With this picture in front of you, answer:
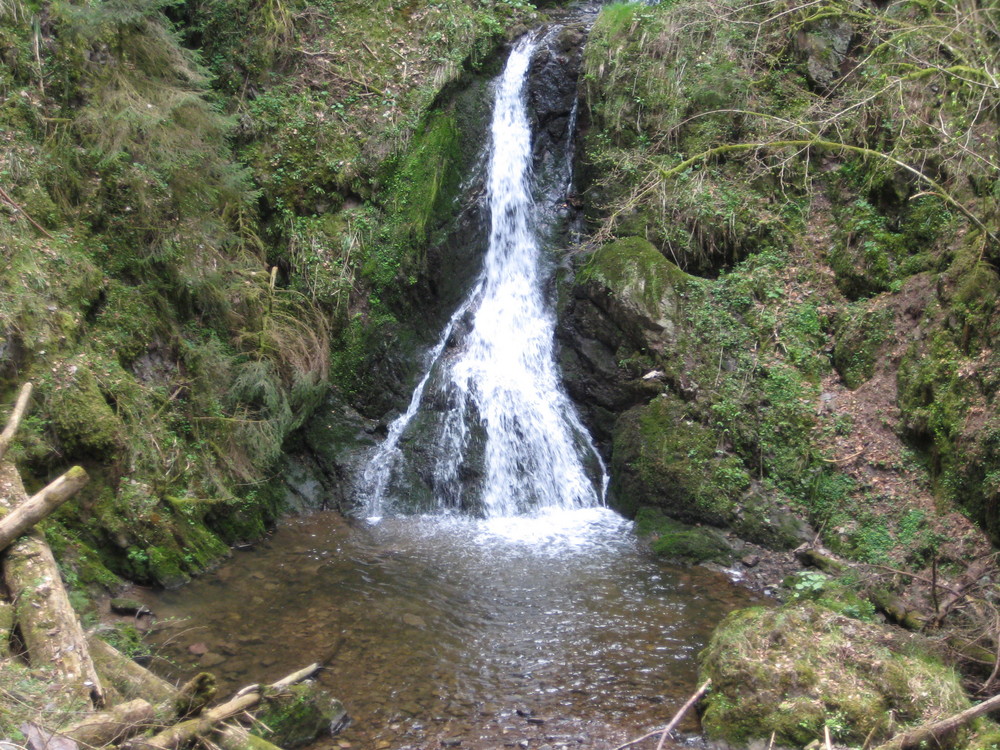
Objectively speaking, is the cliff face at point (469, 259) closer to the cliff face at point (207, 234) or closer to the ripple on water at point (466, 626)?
the cliff face at point (207, 234)

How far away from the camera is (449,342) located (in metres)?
9.91

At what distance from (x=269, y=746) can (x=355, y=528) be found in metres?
4.28

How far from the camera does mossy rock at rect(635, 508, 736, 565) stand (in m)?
7.18

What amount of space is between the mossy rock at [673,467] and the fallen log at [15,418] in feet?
19.8

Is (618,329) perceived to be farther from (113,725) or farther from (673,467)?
(113,725)

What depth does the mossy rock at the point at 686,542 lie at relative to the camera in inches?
283

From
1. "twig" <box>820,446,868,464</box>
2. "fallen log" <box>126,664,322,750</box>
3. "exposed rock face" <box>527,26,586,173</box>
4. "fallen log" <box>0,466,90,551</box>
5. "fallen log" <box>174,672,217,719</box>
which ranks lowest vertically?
"fallen log" <box>126,664,322,750</box>

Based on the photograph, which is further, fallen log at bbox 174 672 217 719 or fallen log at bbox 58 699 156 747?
fallen log at bbox 174 672 217 719

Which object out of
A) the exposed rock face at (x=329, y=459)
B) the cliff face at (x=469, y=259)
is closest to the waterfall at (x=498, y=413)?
the exposed rock face at (x=329, y=459)

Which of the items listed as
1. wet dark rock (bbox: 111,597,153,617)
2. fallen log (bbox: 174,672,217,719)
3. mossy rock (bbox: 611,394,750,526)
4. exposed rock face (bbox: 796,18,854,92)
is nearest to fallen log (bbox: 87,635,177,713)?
fallen log (bbox: 174,672,217,719)

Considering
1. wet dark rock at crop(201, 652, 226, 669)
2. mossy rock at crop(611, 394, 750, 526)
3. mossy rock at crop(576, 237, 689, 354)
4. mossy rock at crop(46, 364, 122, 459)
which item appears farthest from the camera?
mossy rock at crop(576, 237, 689, 354)

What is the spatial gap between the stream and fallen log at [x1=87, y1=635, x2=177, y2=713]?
77cm

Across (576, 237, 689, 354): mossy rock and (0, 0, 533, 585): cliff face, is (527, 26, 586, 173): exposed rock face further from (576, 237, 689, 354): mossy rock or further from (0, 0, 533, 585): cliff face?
(576, 237, 689, 354): mossy rock

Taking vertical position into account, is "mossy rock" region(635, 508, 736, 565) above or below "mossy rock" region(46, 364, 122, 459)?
below
